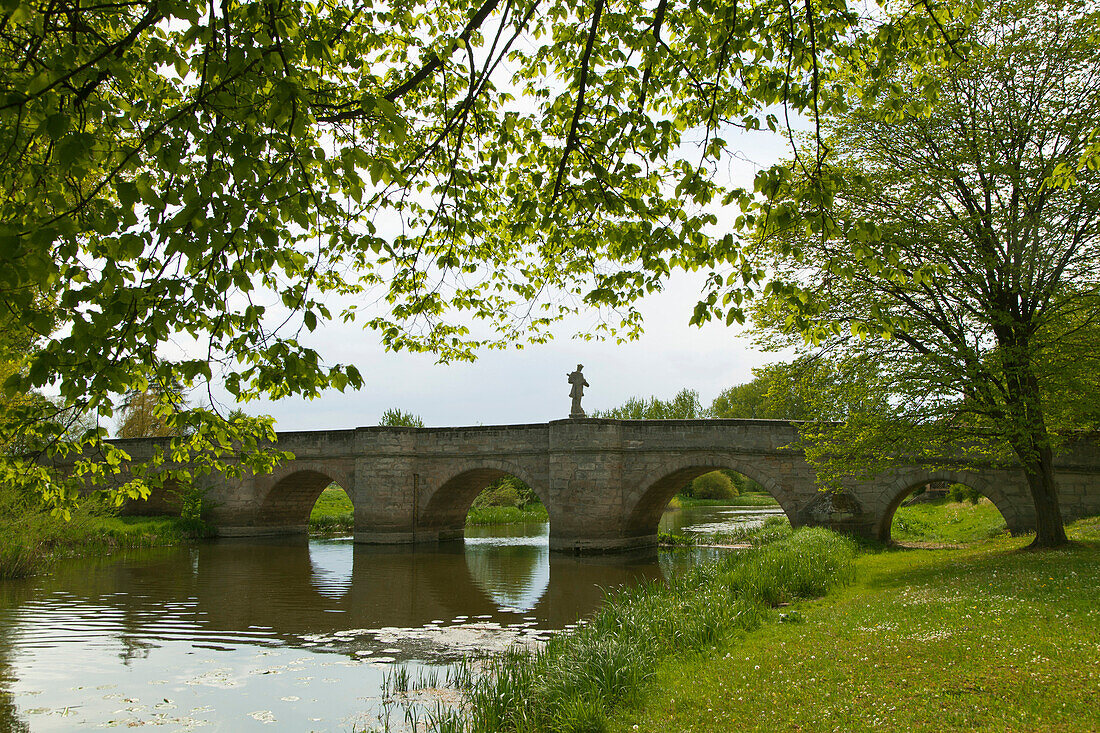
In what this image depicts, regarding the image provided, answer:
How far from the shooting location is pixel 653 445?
20859mm

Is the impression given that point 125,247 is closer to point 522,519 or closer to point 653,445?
point 653,445

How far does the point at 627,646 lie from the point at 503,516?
29027 millimetres

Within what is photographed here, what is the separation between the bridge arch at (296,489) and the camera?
25.7m

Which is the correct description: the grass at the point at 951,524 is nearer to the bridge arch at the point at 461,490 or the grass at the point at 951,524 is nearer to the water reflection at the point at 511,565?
the water reflection at the point at 511,565

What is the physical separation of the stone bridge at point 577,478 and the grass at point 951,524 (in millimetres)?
2218

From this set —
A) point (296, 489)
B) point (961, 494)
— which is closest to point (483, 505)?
point (296, 489)

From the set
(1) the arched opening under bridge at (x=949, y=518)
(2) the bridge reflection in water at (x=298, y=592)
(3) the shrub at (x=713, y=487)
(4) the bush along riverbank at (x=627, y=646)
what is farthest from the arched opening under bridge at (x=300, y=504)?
(3) the shrub at (x=713, y=487)

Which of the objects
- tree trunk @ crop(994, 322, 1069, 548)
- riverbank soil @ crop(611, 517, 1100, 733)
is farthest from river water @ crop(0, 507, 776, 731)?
tree trunk @ crop(994, 322, 1069, 548)

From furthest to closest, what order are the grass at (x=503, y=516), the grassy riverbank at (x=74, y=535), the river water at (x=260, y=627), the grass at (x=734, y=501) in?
the grass at (x=734, y=501) < the grass at (x=503, y=516) < the grassy riverbank at (x=74, y=535) < the river water at (x=260, y=627)

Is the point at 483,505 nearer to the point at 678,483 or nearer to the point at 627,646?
the point at 678,483

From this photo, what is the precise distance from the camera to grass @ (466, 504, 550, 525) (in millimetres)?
34094

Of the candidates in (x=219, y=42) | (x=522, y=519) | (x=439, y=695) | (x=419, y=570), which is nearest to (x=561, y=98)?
(x=219, y=42)

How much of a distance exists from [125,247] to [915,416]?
11.5 meters

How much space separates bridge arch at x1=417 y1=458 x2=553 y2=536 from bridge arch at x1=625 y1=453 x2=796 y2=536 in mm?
2704
